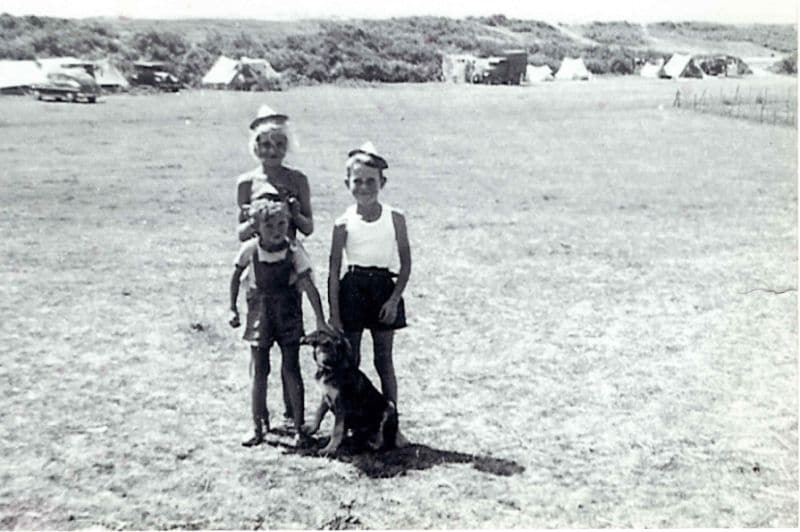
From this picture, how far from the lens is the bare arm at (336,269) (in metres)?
3.07

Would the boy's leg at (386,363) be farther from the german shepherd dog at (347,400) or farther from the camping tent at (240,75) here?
the camping tent at (240,75)

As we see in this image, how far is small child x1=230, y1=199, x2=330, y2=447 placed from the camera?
3.02m

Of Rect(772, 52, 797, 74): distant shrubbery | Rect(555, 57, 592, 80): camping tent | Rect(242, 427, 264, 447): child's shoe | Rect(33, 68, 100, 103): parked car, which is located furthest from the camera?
Rect(33, 68, 100, 103): parked car

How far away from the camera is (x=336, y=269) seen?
3092 mm

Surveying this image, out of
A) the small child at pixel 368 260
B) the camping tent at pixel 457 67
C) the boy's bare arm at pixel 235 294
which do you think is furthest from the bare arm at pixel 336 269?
the camping tent at pixel 457 67

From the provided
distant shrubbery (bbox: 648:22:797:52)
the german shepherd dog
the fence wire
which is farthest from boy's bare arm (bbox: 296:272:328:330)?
the fence wire

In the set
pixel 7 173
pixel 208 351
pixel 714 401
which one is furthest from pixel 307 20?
pixel 7 173

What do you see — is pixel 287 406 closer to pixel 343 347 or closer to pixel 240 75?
pixel 343 347

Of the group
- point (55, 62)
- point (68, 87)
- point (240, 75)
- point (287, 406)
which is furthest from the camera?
point (68, 87)

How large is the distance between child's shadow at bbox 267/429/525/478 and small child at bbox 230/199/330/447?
210 mm

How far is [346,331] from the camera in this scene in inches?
125

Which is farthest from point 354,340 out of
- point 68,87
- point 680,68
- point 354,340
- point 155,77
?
point 68,87

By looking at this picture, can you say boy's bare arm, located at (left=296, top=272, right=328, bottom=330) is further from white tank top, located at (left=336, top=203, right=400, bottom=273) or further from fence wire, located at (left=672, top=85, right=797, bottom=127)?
fence wire, located at (left=672, top=85, right=797, bottom=127)

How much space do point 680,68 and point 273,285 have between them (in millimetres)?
5408
